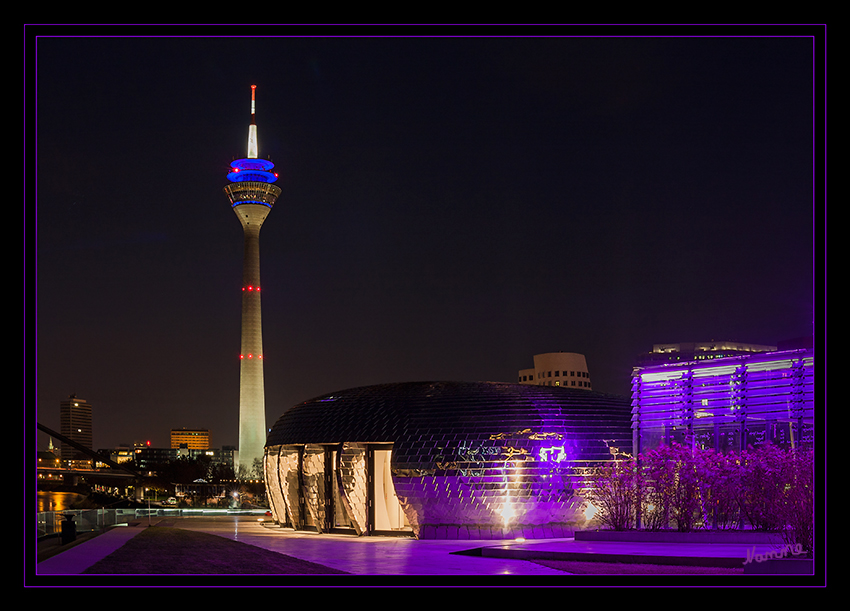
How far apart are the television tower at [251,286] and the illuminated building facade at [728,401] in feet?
327

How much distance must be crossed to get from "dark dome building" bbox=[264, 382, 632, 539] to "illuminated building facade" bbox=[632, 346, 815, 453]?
5176 mm

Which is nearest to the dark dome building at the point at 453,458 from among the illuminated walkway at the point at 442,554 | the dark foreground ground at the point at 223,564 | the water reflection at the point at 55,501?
the illuminated walkway at the point at 442,554

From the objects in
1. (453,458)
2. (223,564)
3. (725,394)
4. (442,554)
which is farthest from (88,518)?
(725,394)

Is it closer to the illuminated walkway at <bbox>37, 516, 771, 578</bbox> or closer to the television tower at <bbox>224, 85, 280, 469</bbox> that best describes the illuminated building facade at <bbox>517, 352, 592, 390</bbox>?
the television tower at <bbox>224, 85, 280, 469</bbox>

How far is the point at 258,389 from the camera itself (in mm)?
131000

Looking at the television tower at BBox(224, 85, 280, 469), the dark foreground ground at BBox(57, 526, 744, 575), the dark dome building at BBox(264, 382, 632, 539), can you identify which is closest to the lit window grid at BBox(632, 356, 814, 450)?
the dark dome building at BBox(264, 382, 632, 539)

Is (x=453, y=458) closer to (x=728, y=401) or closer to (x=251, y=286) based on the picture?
(x=728, y=401)

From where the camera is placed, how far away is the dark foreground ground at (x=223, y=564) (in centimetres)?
2222

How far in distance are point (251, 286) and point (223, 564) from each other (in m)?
105

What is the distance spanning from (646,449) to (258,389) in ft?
338

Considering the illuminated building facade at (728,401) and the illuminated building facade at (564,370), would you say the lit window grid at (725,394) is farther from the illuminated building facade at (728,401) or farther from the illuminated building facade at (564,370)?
the illuminated building facade at (564,370)

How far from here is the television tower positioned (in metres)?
129
